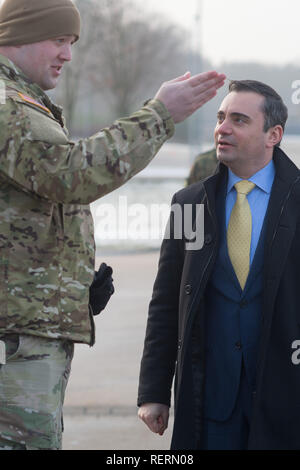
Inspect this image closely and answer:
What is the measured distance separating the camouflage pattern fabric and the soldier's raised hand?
3.18m

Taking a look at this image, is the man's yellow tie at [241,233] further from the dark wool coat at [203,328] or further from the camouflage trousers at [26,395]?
the camouflage trousers at [26,395]

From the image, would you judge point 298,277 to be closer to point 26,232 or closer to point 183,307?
point 183,307

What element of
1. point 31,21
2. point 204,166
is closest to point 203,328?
point 31,21

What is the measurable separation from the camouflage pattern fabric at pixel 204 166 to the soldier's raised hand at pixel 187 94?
10.4 ft

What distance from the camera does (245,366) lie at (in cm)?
294

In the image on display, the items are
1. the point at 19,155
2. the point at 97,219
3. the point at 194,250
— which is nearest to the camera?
the point at 19,155

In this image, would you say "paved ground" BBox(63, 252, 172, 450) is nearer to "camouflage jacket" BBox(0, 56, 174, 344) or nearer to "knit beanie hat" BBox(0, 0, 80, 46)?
"camouflage jacket" BBox(0, 56, 174, 344)

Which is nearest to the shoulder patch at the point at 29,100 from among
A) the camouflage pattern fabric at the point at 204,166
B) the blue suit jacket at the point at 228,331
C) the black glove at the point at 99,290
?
the black glove at the point at 99,290

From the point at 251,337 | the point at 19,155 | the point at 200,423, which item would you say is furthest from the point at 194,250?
the point at 19,155

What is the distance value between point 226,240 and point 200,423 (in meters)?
0.64

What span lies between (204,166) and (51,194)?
3.41 metres

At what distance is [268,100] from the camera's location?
317 centimetres

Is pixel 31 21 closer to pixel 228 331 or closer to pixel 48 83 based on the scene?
pixel 48 83

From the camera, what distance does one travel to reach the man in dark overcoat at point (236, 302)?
2.89 meters
